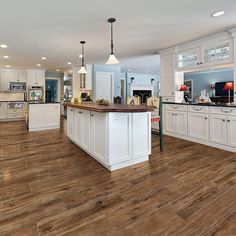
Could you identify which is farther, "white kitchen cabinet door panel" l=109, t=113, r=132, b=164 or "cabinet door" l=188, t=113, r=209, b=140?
"cabinet door" l=188, t=113, r=209, b=140

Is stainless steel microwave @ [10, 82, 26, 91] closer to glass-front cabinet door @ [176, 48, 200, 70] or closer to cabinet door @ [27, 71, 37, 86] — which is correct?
cabinet door @ [27, 71, 37, 86]

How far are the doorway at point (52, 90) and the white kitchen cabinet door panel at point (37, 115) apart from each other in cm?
432

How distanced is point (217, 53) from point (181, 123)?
68.8 inches

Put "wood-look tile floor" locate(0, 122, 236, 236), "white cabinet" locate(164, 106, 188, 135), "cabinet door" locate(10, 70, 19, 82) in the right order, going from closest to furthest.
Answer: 1. "wood-look tile floor" locate(0, 122, 236, 236)
2. "white cabinet" locate(164, 106, 188, 135)
3. "cabinet door" locate(10, 70, 19, 82)

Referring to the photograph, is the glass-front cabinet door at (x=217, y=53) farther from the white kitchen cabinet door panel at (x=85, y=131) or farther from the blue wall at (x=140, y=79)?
the blue wall at (x=140, y=79)

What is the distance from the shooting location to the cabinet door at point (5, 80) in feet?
26.1

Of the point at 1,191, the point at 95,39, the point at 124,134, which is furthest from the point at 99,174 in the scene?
the point at 95,39

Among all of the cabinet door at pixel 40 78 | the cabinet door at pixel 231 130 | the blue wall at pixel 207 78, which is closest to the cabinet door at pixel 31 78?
the cabinet door at pixel 40 78

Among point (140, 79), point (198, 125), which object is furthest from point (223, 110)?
point (140, 79)

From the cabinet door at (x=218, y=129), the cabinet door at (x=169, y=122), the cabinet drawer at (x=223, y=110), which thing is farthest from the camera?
the cabinet door at (x=169, y=122)

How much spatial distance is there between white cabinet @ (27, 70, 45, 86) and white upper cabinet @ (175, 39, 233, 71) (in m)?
6.58

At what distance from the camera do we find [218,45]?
12.4 feet

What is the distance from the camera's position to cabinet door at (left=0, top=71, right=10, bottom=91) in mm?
7949

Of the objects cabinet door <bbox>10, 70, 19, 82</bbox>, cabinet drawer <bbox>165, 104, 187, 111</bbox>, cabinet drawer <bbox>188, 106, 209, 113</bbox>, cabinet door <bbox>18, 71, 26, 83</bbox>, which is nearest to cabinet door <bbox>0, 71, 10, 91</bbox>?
cabinet door <bbox>10, 70, 19, 82</bbox>
